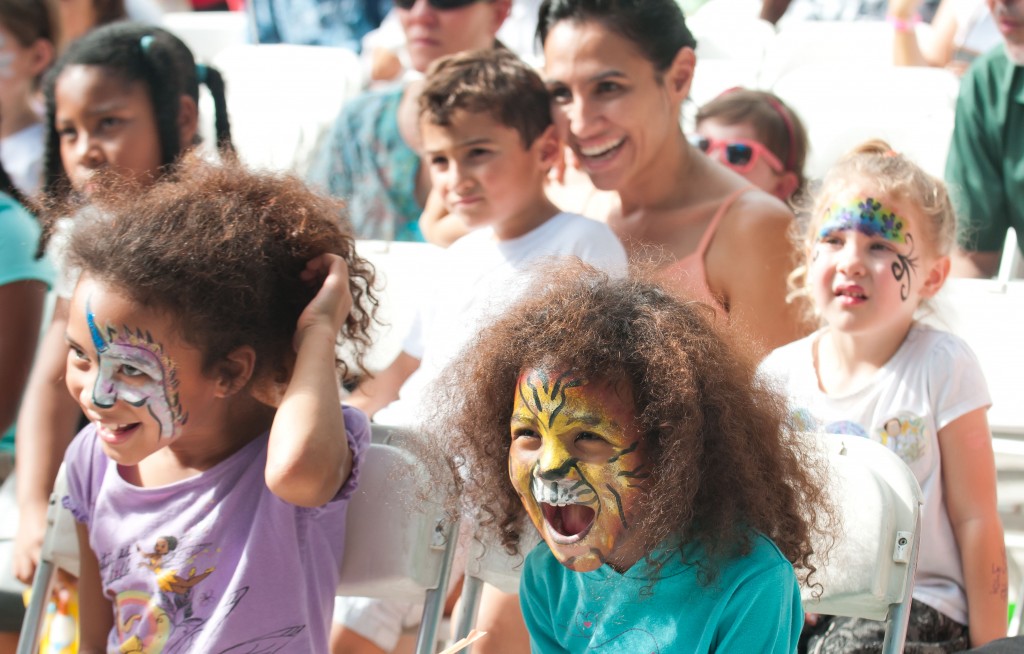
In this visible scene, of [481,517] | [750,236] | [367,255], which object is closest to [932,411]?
[750,236]

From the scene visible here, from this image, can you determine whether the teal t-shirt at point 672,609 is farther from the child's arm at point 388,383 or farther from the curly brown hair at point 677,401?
the child's arm at point 388,383

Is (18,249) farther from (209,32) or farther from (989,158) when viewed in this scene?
(209,32)

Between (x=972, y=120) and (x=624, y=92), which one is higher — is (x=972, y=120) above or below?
below

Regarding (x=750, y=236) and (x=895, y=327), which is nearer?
(x=895, y=327)

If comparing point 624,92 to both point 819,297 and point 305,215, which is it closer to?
point 819,297

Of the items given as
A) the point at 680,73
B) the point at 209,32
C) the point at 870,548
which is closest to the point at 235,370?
→ the point at 870,548

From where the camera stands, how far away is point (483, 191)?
2.38 meters

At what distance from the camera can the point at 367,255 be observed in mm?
2723

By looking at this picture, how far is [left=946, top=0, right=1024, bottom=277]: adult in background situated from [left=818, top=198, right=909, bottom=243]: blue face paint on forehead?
3.58 ft

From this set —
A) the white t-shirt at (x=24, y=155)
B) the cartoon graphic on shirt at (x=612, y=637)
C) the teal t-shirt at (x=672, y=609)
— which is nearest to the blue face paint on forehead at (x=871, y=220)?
the teal t-shirt at (x=672, y=609)

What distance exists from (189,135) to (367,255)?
49 centimetres

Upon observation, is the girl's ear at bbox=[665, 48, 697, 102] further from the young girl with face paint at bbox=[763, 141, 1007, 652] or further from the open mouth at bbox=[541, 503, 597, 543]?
the open mouth at bbox=[541, 503, 597, 543]


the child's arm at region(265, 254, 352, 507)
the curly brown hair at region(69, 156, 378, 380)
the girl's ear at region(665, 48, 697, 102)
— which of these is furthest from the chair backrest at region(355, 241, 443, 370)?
the child's arm at region(265, 254, 352, 507)

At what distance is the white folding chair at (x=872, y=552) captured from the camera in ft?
5.16
